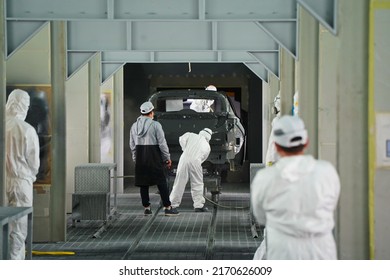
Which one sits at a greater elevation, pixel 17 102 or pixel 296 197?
pixel 17 102

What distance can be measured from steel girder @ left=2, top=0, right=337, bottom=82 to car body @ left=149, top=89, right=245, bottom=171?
160 centimetres

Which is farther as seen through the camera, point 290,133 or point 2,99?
point 2,99

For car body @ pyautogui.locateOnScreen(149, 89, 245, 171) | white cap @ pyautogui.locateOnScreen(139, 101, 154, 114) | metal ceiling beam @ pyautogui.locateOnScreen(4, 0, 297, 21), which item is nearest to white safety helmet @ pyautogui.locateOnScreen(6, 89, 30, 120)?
metal ceiling beam @ pyautogui.locateOnScreen(4, 0, 297, 21)

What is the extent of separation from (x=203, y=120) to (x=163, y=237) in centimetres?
578

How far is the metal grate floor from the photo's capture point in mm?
10156

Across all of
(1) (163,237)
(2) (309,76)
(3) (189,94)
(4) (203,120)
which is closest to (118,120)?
(3) (189,94)

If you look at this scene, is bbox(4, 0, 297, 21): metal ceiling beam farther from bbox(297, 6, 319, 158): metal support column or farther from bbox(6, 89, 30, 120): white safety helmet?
bbox(6, 89, 30, 120): white safety helmet

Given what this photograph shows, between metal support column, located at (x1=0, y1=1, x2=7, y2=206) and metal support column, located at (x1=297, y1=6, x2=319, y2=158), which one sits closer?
metal support column, located at (x1=0, y1=1, x2=7, y2=206)

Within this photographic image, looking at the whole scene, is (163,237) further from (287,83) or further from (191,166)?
(191,166)

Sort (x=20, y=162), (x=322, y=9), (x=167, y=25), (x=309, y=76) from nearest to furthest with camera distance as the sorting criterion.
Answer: (x=322, y=9)
(x=20, y=162)
(x=309, y=76)
(x=167, y=25)

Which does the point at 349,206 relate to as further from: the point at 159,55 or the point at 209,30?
the point at 159,55

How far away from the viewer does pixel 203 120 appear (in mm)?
17172
